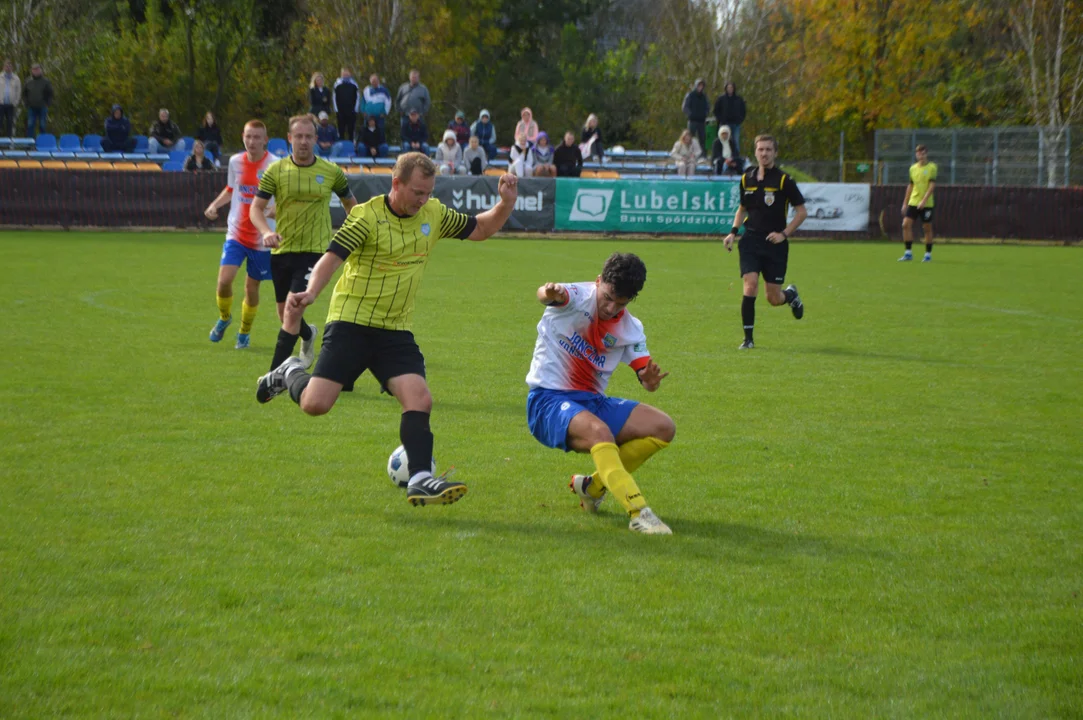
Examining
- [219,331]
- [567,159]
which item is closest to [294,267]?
[219,331]

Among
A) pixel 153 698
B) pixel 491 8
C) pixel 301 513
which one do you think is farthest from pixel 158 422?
pixel 491 8

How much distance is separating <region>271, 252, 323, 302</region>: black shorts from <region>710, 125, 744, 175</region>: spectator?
2182cm

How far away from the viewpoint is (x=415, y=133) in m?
30.4

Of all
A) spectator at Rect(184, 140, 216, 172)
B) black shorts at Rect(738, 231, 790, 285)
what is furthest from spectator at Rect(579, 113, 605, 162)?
black shorts at Rect(738, 231, 790, 285)

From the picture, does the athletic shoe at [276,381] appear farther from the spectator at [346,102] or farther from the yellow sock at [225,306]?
the spectator at [346,102]

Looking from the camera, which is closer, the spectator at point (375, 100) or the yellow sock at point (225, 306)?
the yellow sock at point (225, 306)

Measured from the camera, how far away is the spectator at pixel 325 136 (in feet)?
98.0

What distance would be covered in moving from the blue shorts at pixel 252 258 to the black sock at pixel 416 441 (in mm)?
5477

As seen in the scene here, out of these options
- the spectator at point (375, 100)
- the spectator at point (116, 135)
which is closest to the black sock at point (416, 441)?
the spectator at point (375, 100)

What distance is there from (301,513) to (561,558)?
1.40 meters

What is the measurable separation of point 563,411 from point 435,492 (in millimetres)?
766

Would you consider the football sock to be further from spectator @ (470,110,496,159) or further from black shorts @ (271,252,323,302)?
spectator @ (470,110,496,159)

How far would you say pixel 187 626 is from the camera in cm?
427

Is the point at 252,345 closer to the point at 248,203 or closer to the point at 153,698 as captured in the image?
the point at 248,203
